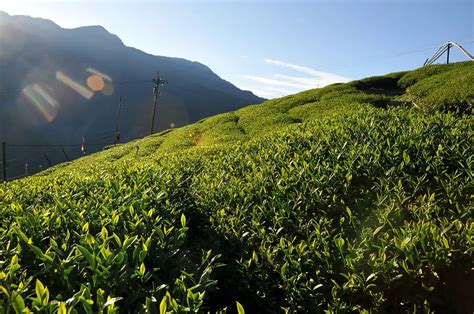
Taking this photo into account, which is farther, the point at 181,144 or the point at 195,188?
the point at 181,144

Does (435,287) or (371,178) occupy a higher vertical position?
(371,178)

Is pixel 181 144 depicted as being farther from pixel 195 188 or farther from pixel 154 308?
pixel 154 308

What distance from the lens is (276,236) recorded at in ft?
18.6

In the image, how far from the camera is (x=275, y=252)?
516 centimetres

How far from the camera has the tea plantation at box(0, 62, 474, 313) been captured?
397 cm

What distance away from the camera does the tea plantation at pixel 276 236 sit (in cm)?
397

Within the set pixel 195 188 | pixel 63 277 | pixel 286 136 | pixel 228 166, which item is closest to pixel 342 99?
pixel 286 136

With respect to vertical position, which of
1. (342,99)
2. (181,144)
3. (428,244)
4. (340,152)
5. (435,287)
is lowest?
(181,144)

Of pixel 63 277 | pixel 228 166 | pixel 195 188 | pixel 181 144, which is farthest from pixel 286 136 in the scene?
pixel 181 144

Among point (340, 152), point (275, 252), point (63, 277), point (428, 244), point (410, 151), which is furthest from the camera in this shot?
point (340, 152)

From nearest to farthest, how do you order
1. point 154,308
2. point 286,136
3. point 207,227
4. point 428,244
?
1. point 154,308
2. point 428,244
3. point 207,227
4. point 286,136

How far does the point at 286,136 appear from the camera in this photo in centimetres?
1190

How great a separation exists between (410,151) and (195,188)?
458cm

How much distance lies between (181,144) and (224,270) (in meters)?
23.6
